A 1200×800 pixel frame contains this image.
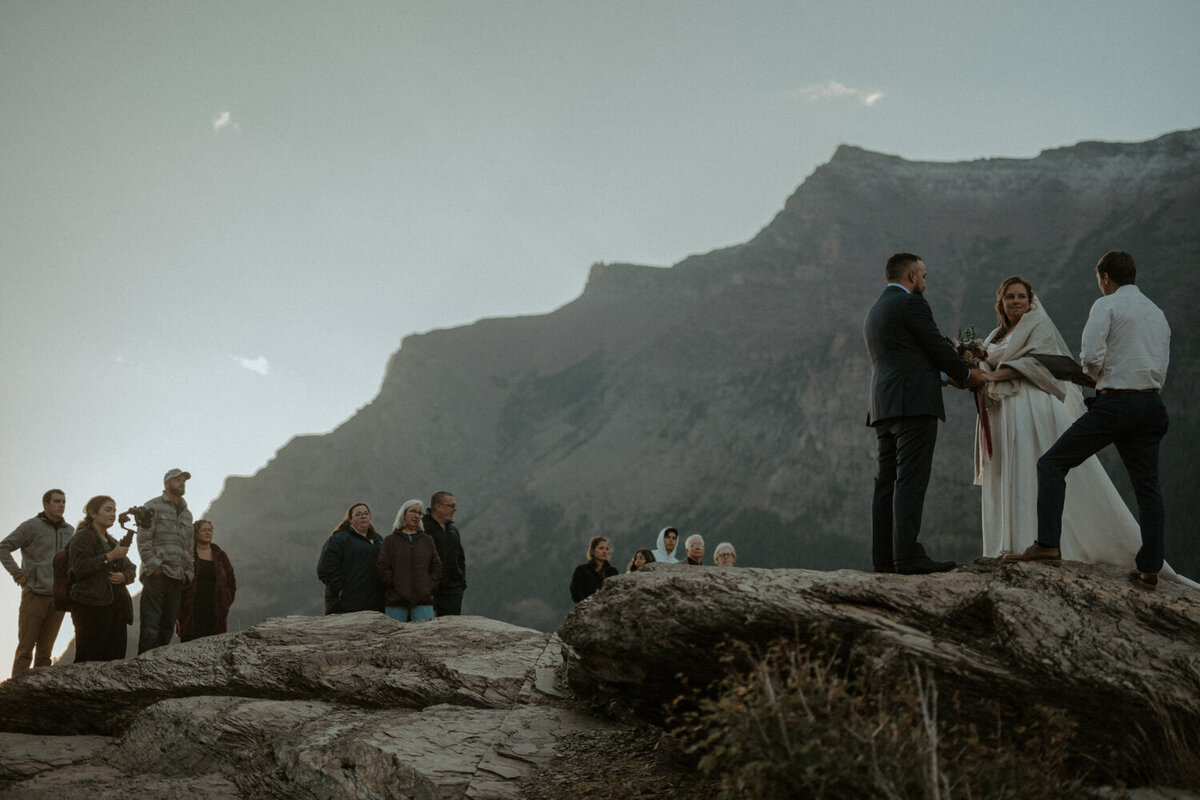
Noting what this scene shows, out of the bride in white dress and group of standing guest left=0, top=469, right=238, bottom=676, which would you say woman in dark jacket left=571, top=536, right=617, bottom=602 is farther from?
the bride in white dress

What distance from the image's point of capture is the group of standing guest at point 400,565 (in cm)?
888

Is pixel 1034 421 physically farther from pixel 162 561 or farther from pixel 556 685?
pixel 162 561

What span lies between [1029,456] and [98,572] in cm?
812

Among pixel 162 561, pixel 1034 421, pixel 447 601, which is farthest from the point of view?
pixel 447 601

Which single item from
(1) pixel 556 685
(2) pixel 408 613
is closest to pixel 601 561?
(2) pixel 408 613

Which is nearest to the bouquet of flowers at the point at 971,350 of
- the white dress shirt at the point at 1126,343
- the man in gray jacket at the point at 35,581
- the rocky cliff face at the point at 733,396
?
the white dress shirt at the point at 1126,343

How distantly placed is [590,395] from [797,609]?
64.0 meters

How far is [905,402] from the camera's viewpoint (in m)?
5.54

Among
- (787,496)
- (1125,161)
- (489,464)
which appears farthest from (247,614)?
(1125,161)

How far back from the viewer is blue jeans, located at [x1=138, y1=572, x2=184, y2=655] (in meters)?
8.44

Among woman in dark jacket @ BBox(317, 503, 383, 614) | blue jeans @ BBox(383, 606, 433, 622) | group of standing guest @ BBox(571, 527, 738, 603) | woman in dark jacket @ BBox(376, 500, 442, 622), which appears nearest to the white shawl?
group of standing guest @ BBox(571, 527, 738, 603)

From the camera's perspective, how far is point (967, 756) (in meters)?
3.72

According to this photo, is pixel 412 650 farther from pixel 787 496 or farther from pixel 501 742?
pixel 787 496

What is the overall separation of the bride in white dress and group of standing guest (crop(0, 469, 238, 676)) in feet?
24.8
